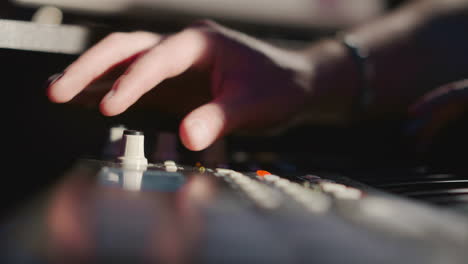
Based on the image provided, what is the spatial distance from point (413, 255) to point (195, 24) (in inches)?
23.0

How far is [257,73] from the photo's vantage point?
69cm

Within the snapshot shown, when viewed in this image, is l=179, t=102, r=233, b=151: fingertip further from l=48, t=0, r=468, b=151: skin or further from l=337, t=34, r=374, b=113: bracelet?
l=337, t=34, r=374, b=113: bracelet

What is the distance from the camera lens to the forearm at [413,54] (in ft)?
3.28

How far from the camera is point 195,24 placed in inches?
28.2

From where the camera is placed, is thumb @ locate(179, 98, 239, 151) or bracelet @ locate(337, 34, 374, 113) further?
bracelet @ locate(337, 34, 374, 113)

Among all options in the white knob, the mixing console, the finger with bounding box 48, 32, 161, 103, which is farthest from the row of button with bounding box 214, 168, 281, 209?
the finger with bounding box 48, 32, 161, 103

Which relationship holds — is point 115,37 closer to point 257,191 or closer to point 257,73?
point 257,73

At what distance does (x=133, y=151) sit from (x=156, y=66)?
0.12m

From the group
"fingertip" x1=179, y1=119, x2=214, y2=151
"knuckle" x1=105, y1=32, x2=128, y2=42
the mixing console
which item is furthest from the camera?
"knuckle" x1=105, y1=32, x2=128, y2=42

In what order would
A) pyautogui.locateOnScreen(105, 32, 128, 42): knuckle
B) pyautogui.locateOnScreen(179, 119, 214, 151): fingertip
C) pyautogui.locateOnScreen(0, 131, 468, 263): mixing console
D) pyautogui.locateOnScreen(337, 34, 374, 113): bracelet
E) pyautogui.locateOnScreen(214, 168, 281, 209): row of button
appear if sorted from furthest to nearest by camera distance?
pyautogui.locateOnScreen(337, 34, 374, 113): bracelet → pyautogui.locateOnScreen(105, 32, 128, 42): knuckle → pyautogui.locateOnScreen(179, 119, 214, 151): fingertip → pyautogui.locateOnScreen(214, 168, 281, 209): row of button → pyautogui.locateOnScreen(0, 131, 468, 263): mixing console

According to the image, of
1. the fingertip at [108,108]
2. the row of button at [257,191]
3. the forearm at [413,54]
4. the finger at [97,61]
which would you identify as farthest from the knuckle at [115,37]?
the forearm at [413,54]

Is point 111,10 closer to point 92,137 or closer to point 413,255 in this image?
point 92,137

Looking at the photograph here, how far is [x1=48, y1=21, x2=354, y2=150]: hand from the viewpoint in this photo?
516mm

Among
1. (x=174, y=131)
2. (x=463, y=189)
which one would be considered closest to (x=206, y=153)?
(x=174, y=131)
